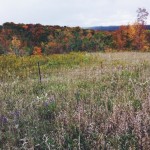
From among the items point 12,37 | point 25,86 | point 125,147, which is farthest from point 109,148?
point 12,37

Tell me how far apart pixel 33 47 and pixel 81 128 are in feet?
228

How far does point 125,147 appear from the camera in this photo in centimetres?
432

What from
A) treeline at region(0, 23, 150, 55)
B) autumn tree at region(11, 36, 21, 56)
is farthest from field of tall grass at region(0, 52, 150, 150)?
treeline at region(0, 23, 150, 55)

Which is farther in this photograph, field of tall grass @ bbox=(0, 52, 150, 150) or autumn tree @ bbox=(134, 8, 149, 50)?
autumn tree @ bbox=(134, 8, 149, 50)

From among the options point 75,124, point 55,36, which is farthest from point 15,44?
point 75,124

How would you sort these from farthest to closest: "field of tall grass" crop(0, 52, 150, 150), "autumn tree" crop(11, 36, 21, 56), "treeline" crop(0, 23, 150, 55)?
"treeline" crop(0, 23, 150, 55)
"autumn tree" crop(11, 36, 21, 56)
"field of tall grass" crop(0, 52, 150, 150)

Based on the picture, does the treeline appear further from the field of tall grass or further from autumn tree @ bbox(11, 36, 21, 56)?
the field of tall grass

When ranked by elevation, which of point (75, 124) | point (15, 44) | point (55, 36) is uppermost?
point (75, 124)

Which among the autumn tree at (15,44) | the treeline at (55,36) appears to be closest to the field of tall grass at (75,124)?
the autumn tree at (15,44)

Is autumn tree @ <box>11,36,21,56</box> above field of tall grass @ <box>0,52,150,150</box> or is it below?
below

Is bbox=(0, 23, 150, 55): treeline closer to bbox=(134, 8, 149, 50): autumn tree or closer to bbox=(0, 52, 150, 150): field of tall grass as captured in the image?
bbox=(134, 8, 149, 50): autumn tree

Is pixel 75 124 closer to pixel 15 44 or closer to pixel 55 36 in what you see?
pixel 15 44

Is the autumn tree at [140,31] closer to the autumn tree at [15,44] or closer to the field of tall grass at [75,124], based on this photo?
the autumn tree at [15,44]

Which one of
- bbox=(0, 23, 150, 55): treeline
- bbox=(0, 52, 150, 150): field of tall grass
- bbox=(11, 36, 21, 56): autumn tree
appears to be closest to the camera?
bbox=(0, 52, 150, 150): field of tall grass
